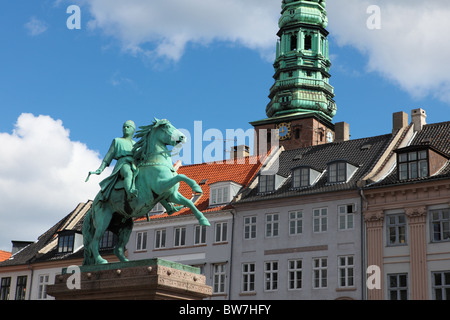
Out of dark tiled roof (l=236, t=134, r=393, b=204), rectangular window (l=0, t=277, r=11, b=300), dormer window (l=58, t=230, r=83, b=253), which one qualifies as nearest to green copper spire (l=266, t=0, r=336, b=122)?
dark tiled roof (l=236, t=134, r=393, b=204)

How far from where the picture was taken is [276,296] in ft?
134

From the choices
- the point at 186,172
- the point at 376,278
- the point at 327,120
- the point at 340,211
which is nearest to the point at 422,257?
the point at 376,278

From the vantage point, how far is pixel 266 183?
44.1 meters

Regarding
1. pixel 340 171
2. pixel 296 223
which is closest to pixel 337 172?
pixel 340 171

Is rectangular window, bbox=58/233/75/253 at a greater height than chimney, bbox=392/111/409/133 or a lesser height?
lesser

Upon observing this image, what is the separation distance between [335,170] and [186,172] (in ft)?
42.0

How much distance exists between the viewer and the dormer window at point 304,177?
4238 cm

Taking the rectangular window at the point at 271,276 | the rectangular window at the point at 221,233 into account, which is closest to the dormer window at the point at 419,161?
the rectangular window at the point at 271,276

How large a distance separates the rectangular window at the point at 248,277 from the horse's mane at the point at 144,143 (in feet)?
81.8

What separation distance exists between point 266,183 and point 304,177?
98.7 inches

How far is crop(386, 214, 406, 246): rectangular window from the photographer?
3775 cm

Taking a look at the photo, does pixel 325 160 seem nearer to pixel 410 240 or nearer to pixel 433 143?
pixel 433 143

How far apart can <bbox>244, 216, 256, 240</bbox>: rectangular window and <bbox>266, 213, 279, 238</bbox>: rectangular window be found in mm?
898

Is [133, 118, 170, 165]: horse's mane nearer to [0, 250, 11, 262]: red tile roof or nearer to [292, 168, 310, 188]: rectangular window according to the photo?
[292, 168, 310, 188]: rectangular window
